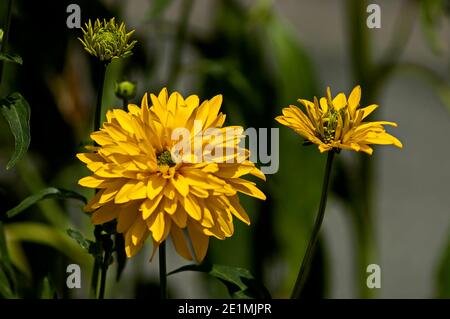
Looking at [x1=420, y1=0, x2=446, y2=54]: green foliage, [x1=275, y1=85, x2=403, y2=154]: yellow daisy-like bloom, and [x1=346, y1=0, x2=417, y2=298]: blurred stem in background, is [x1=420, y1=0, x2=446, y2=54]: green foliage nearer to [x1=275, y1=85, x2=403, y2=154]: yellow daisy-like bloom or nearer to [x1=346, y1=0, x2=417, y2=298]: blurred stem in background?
[x1=346, y1=0, x2=417, y2=298]: blurred stem in background

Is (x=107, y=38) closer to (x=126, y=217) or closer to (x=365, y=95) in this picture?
(x=126, y=217)

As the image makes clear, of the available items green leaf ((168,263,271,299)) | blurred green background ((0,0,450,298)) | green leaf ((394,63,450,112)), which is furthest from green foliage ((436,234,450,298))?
green leaf ((168,263,271,299))

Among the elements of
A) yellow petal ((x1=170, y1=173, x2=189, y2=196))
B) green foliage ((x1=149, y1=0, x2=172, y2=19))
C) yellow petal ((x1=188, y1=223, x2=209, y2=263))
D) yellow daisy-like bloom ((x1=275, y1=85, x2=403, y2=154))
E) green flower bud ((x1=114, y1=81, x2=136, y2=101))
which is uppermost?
green foliage ((x1=149, y1=0, x2=172, y2=19))

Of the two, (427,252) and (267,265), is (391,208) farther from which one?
(267,265)

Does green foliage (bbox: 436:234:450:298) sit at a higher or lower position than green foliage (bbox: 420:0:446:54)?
lower

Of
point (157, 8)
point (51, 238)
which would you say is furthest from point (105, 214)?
point (51, 238)
